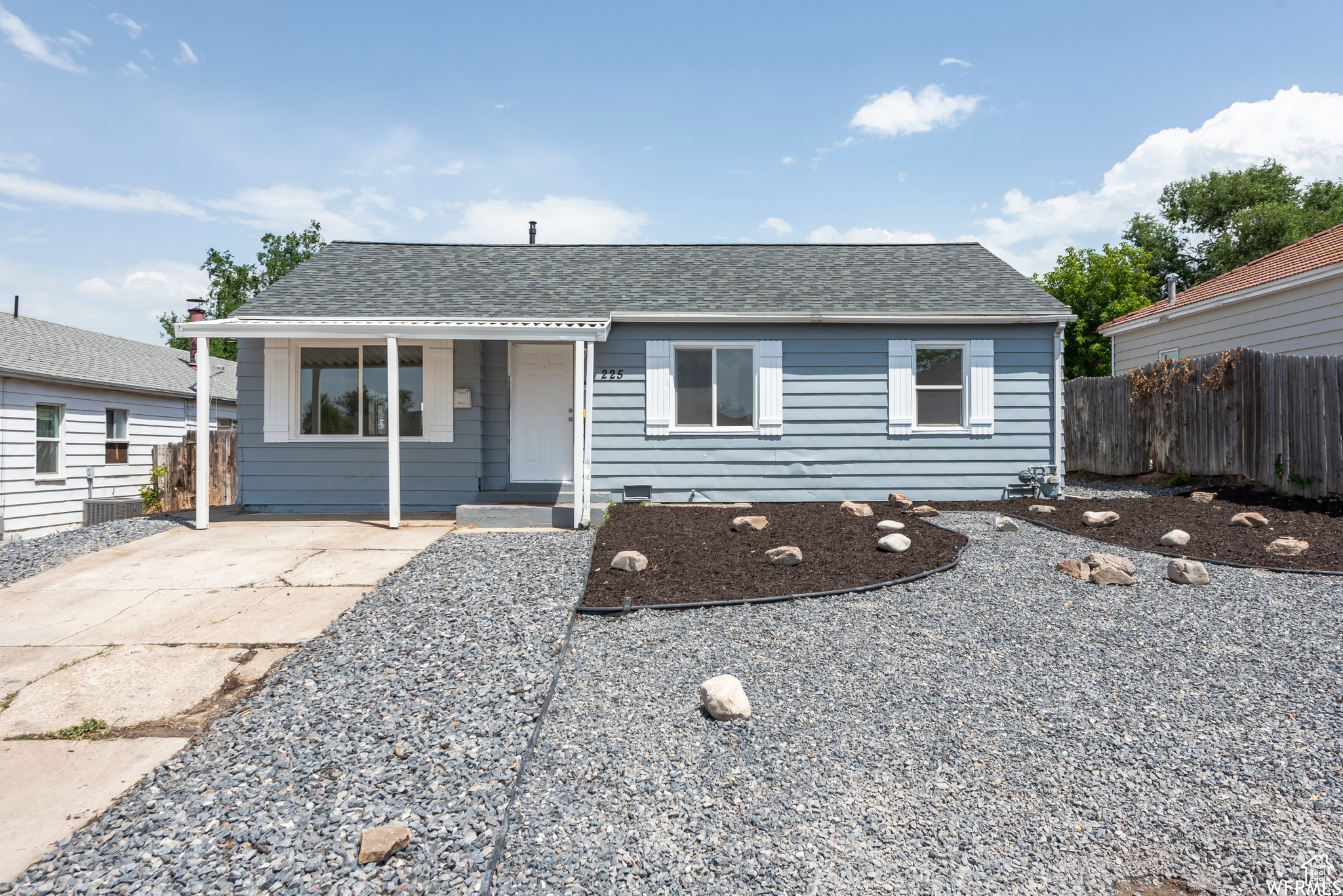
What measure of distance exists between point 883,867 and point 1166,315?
15.4 m

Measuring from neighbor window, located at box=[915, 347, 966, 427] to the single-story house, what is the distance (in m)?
0.02

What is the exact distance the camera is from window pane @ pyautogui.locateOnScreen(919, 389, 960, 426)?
8906 mm

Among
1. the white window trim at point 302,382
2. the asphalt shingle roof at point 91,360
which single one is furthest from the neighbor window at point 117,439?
the white window trim at point 302,382

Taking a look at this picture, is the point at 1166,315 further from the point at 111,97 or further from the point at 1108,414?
the point at 111,97

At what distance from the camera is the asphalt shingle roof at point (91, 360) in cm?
1130

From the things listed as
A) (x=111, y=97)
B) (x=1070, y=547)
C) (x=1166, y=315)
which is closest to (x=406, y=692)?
(x=1070, y=547)

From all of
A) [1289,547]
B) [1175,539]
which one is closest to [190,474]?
[1175,539]

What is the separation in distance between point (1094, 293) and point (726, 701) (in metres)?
26.3

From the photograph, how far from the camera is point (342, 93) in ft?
29.8

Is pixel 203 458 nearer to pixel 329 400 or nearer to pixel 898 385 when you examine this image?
pixel 329 400

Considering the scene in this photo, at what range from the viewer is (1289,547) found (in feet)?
18.1

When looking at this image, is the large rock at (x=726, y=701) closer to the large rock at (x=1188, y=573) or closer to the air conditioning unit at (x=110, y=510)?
the large rock at (x=1188, y=573)

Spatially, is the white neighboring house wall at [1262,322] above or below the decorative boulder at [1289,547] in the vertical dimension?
above

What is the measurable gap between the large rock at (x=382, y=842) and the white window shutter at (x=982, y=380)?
8.60 meters
